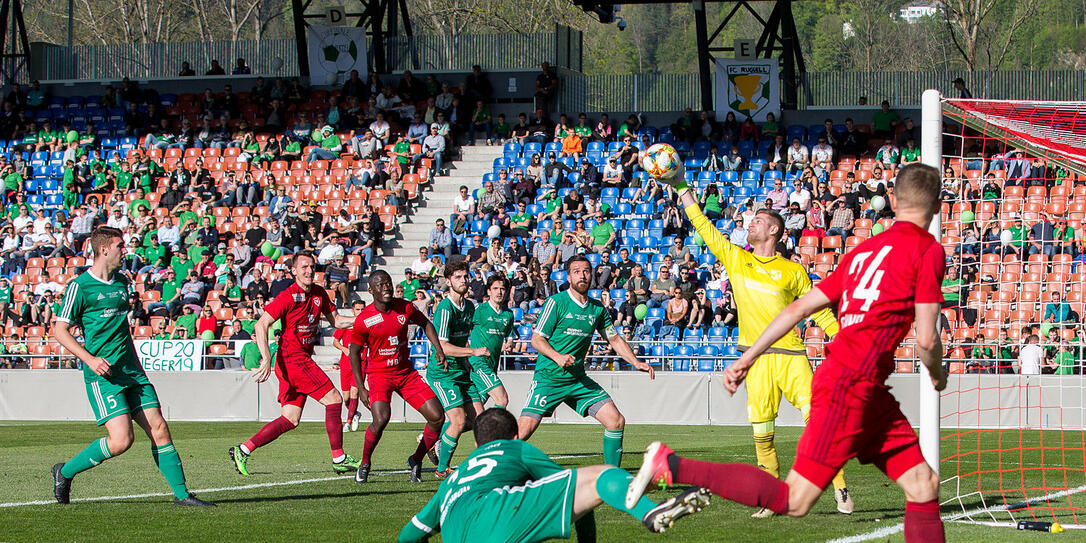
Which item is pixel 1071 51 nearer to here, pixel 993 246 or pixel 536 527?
pixel 993 246

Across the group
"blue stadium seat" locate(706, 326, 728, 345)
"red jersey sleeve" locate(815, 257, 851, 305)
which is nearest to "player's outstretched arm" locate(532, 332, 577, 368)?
"red jersey sleeve" locate(815, 257, 851, 305)

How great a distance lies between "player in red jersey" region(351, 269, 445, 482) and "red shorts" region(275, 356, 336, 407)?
1.36ft

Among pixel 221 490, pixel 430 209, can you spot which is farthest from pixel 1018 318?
pixel 430 209

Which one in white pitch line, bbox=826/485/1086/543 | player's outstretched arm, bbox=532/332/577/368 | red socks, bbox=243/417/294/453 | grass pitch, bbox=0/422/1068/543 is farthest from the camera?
red socks, bbox=243/417/294/453

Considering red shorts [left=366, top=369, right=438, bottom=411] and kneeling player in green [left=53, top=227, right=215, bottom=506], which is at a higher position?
kneeling player in green [left=53, top=227, right=215, bottom=506]

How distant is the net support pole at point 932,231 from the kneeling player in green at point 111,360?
5533 mm

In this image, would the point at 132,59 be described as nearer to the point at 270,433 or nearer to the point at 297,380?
the point at 297,380

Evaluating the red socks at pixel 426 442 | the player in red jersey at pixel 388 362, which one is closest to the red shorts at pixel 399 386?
the player in red jersey at pixel 388 362

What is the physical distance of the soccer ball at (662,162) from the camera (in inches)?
344

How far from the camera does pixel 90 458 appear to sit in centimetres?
980

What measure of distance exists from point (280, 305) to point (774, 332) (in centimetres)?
714

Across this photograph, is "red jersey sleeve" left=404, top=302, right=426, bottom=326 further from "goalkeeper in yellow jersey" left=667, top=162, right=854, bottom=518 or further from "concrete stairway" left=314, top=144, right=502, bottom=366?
"concrete stairway" left=314, top=144, right=502, bottom=366

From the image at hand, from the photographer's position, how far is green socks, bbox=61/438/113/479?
977 cm

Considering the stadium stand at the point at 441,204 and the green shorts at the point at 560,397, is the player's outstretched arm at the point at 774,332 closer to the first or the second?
the green shorts at the point at 560,397
